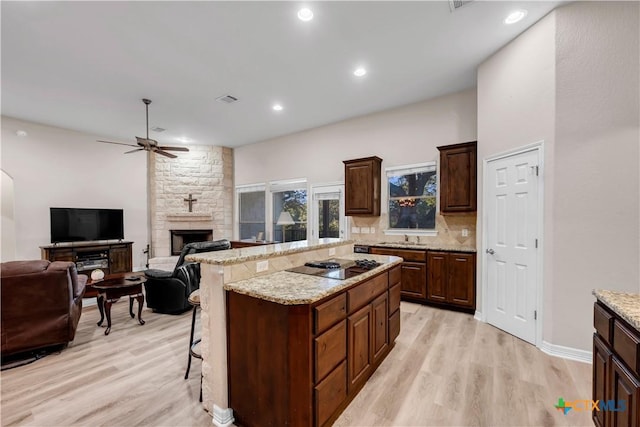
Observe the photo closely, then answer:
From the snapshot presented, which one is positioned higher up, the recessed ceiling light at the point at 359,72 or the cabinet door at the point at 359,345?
the recessed ceiling light at the point at 359,72

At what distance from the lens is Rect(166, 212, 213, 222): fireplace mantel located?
6.92 m

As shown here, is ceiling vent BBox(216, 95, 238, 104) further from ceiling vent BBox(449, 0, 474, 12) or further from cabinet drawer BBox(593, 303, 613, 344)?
cabinet drawer BBox(593, 303, 613, 344)

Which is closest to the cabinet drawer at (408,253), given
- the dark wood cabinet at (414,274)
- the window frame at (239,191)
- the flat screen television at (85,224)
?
the dark wood cabinet at (414,274)

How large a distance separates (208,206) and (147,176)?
5.57 feet

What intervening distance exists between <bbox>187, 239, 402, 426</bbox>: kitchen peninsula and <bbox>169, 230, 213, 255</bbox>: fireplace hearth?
5.69 m

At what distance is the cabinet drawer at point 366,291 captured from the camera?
192 centimetres

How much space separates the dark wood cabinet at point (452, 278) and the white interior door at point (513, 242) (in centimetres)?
27

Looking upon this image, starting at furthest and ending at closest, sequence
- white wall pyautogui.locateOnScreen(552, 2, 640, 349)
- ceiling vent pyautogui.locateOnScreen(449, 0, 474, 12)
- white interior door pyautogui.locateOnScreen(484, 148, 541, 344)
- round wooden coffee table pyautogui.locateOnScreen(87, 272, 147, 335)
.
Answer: round wooden coffee table pyautogui.locateOnScreen(87, 272, 147, 335) → white interior door pyautogui.locateOnScreen(484, 148, 541, 344) → ceiling vent pyautogui.locateOnScreen(449, 0, 474, 12) → white wall pyautogui.locateOnScreen(552, 2, 640, 349)

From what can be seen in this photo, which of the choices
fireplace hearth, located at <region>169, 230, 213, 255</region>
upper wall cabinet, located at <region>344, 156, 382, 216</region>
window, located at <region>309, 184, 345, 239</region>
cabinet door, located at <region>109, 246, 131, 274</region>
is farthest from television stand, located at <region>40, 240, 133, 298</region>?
upper wall cabinet, located at <region>344, 156, 382, 216</region>

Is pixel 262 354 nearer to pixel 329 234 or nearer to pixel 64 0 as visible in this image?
pixel 64 0

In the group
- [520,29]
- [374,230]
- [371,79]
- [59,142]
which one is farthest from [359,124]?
[59,142]

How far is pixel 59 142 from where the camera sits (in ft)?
19.1

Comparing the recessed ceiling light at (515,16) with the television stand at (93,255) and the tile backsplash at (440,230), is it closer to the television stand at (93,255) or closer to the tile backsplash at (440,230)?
the tile backsplash at (440,230)

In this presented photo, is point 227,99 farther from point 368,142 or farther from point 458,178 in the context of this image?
point 458,178
